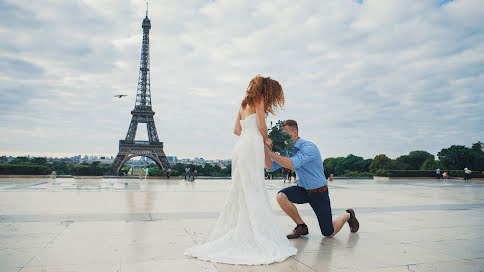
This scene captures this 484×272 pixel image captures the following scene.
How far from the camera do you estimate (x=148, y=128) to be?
143ft

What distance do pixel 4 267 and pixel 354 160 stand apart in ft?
224

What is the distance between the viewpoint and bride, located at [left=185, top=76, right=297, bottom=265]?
348cm

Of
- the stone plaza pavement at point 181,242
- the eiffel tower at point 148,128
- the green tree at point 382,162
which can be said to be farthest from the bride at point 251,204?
the green tree at point 382,162

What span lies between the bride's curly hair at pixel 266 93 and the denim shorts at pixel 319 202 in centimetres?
131

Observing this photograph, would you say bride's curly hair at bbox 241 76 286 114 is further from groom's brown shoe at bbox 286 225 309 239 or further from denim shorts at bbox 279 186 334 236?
Answer: groom's brown shoe at bbox 286 225 309 239

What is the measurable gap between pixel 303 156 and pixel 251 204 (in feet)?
3.31

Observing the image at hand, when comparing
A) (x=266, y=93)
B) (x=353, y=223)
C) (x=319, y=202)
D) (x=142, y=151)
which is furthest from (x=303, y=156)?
(x=142, y=151)

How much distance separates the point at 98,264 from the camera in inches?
125

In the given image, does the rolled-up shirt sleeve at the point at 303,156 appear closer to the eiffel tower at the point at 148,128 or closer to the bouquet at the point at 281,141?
the bouquet at the point at 281,141

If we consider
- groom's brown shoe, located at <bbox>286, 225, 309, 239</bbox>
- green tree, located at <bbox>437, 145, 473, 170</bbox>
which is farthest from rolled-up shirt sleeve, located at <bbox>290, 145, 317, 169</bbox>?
green tree, located at <bbox>437, 145, 473, 170</bbox>

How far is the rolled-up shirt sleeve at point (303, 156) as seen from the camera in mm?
4133

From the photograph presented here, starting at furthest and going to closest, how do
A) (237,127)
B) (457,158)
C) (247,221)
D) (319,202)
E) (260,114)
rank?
1. (457,158)
2. (319,202)
3. (237,127)
4. (260,114)
5. (247,221)

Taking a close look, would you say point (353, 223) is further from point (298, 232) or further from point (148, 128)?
point (148, 128)

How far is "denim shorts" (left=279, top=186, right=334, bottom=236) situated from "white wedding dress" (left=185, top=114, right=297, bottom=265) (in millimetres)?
851
